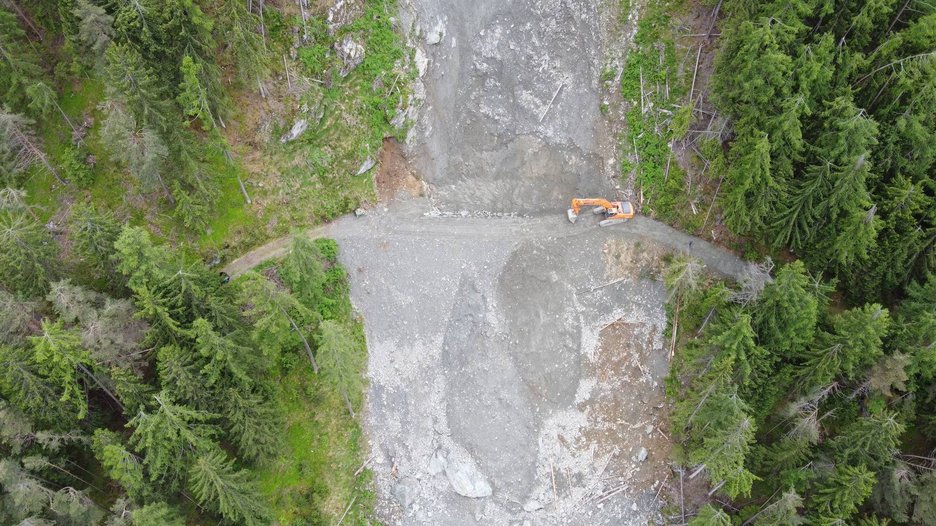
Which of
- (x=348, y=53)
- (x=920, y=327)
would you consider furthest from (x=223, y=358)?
(x=920, y=327)

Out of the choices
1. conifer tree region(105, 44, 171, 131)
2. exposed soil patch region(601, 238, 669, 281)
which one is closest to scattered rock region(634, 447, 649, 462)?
exposed soil patch region(601, 238, 669, 281)

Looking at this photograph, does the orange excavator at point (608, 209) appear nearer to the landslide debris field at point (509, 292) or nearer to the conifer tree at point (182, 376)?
the landslide debris field at point (509, 292)

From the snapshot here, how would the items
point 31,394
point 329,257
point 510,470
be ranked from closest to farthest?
point 31,394, point 510,470, point 329,257

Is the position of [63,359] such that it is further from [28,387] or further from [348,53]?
[348,53]

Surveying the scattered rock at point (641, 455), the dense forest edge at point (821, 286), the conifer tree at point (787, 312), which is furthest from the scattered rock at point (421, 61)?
the scattered rock at point (641, 455)

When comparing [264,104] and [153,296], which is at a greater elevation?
[264,104]

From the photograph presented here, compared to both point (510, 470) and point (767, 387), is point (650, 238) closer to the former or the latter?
point (767, 387)

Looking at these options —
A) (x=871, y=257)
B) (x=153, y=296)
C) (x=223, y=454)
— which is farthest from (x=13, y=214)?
(x=871, y=257)
